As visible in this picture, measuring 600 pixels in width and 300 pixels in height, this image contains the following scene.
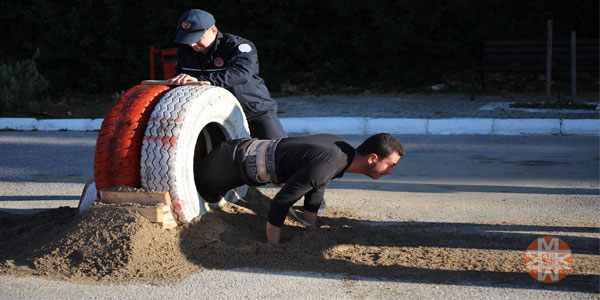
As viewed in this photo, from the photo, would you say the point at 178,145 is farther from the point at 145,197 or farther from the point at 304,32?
the point at 304,32

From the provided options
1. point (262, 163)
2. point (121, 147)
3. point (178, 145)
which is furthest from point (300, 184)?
point (121, 147)

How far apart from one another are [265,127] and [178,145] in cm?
117

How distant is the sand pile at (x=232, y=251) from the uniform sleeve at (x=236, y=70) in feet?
3.35

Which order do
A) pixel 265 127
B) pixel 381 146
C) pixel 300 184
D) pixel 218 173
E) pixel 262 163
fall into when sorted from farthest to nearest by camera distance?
pixel 265 127, pixel 218 173, pixel 262 163, pixel 381 146, pixel 300 184

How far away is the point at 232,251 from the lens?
3850 mm

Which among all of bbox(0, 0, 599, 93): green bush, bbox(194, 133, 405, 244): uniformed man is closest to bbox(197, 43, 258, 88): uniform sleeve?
bbox(194, 133, 405, 244): uniformed man

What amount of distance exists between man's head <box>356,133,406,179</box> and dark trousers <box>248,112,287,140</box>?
118 cm

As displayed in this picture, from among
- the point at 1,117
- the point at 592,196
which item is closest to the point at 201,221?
the point at 592,196

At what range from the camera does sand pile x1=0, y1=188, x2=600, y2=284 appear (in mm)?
3574

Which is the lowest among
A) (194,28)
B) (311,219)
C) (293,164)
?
(311,219)

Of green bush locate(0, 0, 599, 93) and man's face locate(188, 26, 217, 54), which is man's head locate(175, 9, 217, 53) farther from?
green bush locate(0, 0, 599, 93)

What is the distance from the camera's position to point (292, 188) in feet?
12.5

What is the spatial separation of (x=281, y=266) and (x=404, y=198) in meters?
2.09

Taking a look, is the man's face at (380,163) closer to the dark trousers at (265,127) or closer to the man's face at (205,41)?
the dark trousers at (265,127)
